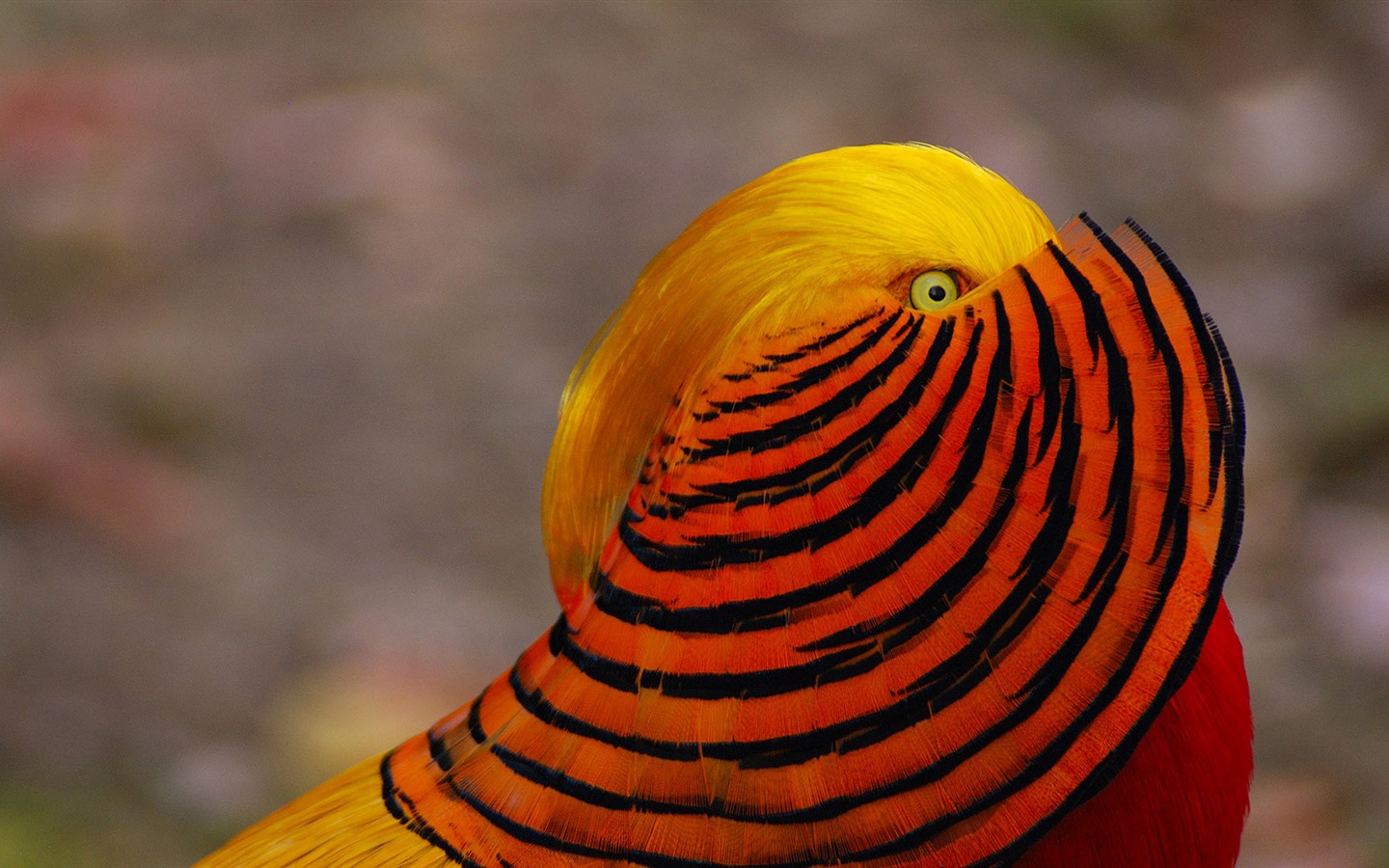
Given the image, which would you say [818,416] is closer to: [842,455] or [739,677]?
[842,455]

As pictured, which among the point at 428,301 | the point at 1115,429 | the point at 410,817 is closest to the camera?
the point at 1115,429

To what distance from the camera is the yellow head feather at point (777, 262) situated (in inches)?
37.1

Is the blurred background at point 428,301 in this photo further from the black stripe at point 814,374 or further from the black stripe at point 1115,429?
the black stripe at point 814,374

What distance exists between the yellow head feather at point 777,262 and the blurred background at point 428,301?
1.44 m

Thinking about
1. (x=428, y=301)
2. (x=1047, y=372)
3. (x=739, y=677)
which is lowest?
(x=739, y=677)

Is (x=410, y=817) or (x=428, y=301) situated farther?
(x=428, y=301)

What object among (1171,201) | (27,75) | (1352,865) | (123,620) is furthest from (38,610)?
(1171,201)

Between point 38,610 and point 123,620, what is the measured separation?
17 cm

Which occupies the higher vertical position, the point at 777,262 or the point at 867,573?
the point at 777,262

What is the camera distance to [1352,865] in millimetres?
1978

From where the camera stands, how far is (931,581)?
91 cm

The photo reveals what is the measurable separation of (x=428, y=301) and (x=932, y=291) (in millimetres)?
2251

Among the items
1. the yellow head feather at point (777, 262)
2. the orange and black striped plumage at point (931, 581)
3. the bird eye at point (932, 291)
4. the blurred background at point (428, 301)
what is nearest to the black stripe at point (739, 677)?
the orange and black striped plumage at point (931, 581)

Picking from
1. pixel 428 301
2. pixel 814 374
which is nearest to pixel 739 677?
pixel 814 374
